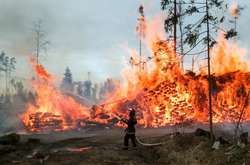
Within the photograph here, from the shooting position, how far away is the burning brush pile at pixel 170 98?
39438mm

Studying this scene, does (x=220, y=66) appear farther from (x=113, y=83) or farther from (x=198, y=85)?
(x=113, y=83)

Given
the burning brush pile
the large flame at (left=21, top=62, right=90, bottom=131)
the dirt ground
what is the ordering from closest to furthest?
the dirt ground, the burning brush pile, the large flame at (left=21, top=62, right=90, bottom=131)

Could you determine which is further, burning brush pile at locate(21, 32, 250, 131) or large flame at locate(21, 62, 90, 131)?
large flame at locate(21, 62, 90, 131)

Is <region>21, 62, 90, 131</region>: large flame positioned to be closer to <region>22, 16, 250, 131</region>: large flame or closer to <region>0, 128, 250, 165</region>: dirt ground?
<region>22, 16, 250, 131</region>: large flame

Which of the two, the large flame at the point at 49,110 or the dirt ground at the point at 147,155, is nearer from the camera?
the dirt ground at the point at 147,155

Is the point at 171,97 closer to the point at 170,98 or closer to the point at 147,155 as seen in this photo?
the point at 170,98

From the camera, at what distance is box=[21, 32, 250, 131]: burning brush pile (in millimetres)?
39438

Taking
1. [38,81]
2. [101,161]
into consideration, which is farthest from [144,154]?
[38,81]

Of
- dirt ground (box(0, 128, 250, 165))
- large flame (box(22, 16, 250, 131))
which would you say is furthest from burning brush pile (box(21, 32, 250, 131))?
dirt ground (box(0, 128, 250, 165))

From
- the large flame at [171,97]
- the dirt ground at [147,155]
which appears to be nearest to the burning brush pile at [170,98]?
the large flame at [171,97]

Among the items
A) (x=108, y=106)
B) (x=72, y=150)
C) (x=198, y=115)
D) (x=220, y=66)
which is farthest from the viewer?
(x=108, y=106)

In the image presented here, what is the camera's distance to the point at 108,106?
50812 millimetres

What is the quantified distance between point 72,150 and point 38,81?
41545 millimetres

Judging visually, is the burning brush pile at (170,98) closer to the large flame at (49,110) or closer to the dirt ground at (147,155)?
the large flame at (49,110)
